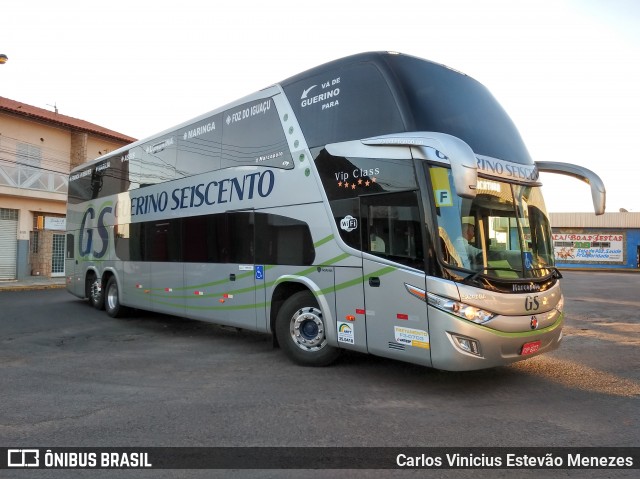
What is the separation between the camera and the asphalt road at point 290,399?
417 cm

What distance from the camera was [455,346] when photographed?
5059mm

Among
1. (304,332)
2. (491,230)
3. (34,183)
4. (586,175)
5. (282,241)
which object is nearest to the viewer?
(491,230)

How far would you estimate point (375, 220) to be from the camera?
5859 millimetres

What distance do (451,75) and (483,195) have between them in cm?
195

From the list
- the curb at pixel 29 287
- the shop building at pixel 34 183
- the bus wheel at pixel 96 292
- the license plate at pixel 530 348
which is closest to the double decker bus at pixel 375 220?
the license plate at pixel 530 348

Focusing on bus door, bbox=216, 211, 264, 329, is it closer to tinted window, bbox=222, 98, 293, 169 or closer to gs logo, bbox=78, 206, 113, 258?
tinted window, bbox=222, 98, 293, 169

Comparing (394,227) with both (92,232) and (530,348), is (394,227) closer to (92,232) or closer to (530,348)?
(530,348)

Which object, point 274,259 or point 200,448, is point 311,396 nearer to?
point 200,448

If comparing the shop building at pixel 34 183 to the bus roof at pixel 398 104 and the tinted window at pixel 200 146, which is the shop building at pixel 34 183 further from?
the bus roof at pixel 398 104

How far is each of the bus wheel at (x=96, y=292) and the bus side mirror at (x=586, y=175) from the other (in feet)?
36.4

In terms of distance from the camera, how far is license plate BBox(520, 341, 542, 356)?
5.40 meters

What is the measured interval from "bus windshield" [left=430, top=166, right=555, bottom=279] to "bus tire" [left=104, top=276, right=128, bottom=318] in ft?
30.0

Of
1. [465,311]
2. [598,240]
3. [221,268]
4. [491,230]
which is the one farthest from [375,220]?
[598,240]

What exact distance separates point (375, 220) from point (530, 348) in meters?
2.32
